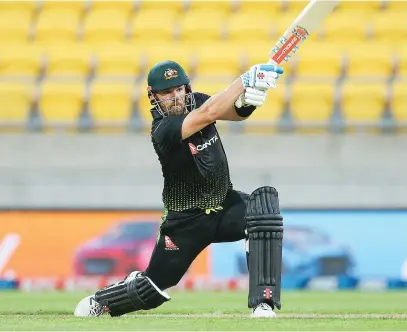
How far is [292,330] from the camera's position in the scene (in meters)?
4.80

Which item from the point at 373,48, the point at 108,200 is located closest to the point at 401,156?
the point at 373,48

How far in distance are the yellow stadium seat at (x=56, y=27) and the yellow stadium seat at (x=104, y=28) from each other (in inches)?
7.5

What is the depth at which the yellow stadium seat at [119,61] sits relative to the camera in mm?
13133

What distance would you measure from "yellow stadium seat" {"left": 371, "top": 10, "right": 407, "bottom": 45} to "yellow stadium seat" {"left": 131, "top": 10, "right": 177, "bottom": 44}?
2744 millimetres

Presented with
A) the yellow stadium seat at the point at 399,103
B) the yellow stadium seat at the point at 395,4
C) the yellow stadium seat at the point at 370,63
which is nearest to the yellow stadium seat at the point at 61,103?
the yellow stadium seat at the point at 370,63

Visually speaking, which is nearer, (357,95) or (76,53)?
(357,95)

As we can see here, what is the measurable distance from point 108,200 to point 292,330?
707 centimetres

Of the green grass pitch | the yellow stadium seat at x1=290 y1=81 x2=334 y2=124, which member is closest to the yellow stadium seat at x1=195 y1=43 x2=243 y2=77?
the yellow stadium seat at x1=290 y1=81 x2=334 y2=124

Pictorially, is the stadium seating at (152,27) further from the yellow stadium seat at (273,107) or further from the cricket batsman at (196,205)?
the cricket batsman at (196,205)

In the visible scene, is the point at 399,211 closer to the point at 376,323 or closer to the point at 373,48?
the point at 373,48

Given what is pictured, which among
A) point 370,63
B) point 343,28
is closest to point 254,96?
point 370,63

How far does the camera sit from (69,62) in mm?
13375

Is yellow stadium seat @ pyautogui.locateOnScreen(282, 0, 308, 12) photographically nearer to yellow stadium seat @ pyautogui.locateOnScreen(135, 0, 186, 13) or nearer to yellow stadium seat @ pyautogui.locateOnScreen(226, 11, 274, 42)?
yellow stadium seat @ pyautogui.locateOnScreen(226, 11, 274, 42)

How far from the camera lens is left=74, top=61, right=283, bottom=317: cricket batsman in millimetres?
5582
